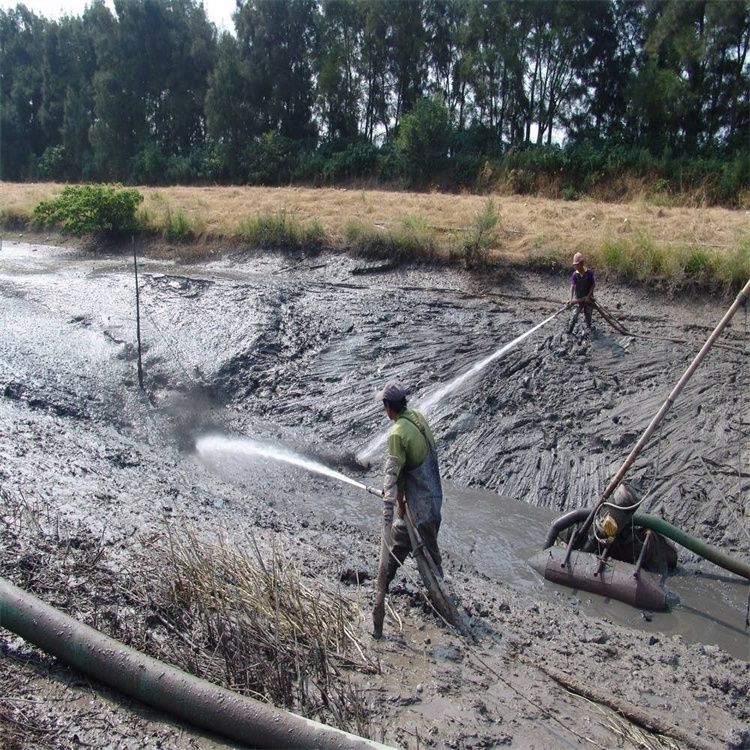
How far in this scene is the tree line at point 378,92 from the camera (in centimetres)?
2747

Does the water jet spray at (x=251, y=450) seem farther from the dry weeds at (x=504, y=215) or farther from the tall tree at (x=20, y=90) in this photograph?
the tall tree at (x=20, y=90)

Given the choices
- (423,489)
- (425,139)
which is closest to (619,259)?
(423,489)

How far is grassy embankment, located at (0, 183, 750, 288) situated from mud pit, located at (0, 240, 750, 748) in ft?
2.14

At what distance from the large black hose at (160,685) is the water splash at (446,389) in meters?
6.58

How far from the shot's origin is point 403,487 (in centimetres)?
611

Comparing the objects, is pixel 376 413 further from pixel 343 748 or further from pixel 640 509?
pixel 343 748

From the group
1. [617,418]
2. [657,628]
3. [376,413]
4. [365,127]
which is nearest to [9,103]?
[365,127]

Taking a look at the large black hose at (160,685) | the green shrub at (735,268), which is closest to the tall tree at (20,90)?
the green shrub at (735,268)

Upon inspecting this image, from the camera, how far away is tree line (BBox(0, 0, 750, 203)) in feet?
90.1

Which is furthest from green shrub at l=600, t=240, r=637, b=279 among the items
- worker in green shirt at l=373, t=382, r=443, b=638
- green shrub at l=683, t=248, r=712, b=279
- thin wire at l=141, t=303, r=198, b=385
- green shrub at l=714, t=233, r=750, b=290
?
worker in green shirt at l=373, t=382, r=443, b=638

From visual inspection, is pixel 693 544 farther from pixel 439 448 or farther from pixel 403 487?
pixel 439 448

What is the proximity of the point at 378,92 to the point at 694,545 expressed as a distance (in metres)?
33.9

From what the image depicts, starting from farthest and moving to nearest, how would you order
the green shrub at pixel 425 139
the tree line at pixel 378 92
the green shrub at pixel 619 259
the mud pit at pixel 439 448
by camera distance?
the green shrub at pixel 425 139 < the tree line at pixel 378 92 < the green shrub at pixel 619 259 < the mud pit at pixel 439 448

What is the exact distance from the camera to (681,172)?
81.8 feet
